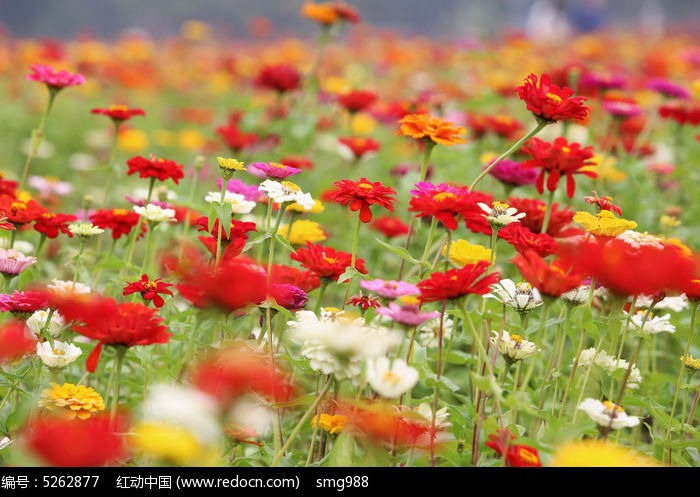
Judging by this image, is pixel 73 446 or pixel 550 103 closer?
pixel 73 446

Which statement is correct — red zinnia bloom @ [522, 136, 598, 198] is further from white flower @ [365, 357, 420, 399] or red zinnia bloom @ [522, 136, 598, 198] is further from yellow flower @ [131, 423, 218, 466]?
yellow flower @ [131, 423, 218, 466]

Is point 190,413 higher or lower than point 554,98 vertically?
lower

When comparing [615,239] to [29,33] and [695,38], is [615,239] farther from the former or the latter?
[29,33]

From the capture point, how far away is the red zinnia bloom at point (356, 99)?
273 centimetres

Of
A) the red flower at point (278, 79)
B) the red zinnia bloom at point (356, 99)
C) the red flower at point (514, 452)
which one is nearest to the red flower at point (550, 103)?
the red flower at point (514, 452)

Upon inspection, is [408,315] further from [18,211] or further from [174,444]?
[18,211]

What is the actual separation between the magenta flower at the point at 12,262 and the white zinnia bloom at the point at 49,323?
11 cm

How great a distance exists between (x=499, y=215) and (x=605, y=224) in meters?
0.18

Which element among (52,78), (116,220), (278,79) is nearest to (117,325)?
(116,220)

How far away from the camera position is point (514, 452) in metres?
1.11

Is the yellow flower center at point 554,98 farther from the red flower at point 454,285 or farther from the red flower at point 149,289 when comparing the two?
the red flower at point 149,289

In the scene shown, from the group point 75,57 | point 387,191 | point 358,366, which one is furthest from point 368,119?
point 358,366

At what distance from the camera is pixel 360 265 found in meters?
1.45
